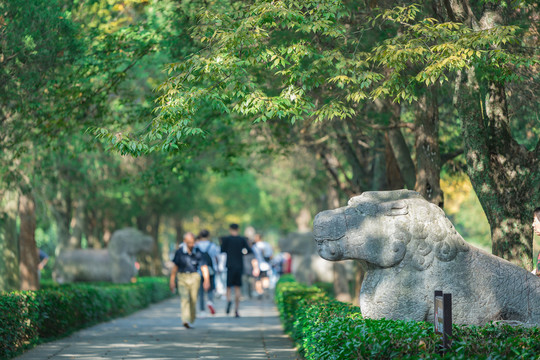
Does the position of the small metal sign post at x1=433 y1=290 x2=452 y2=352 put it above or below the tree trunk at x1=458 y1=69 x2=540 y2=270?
below

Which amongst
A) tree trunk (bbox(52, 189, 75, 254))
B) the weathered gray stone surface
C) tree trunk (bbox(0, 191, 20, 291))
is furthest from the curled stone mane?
tree trunk (bbox(52, 189, 75, 254))

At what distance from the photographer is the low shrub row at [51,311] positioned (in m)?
10.00

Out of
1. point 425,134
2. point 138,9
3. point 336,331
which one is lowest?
point 336,331

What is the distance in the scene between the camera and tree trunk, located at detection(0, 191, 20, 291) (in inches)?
608

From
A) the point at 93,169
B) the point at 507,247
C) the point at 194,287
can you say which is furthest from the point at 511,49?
the point at 93,169

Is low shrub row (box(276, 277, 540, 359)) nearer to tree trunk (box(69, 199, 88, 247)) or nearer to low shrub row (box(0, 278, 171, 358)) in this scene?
low shrub row (box(0, 278, 171, 358))

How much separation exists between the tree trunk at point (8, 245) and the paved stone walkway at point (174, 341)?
2.24 metres

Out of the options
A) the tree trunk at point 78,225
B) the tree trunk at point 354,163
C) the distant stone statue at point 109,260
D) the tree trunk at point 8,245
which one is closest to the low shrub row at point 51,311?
the tree trunk at point 8,245

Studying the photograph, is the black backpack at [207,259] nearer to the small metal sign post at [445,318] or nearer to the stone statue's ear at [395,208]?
the stone statue's ear at [395,208]

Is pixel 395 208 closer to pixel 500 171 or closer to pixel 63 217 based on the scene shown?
pixel 500 171

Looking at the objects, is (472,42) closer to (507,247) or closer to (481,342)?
(507,247)

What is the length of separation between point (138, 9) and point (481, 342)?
48.1 ft

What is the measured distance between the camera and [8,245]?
15.6 metres

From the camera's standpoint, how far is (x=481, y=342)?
614 centimetres
